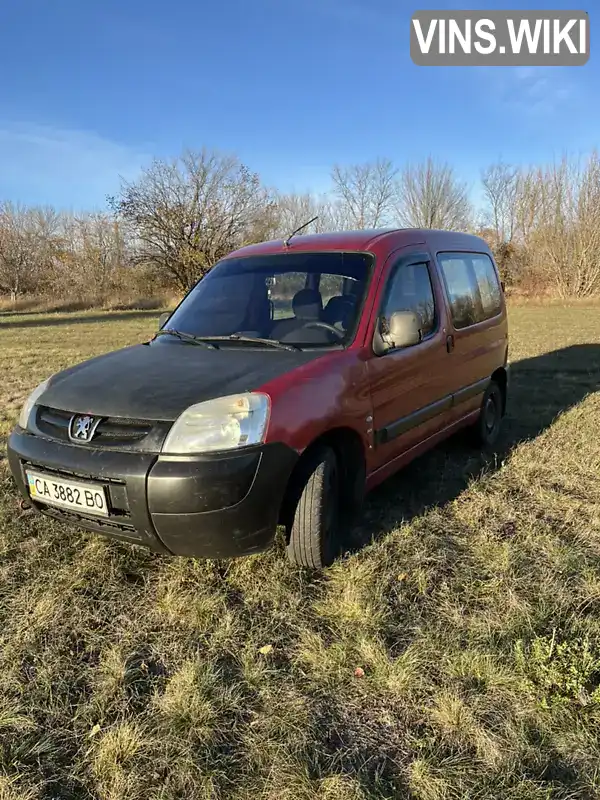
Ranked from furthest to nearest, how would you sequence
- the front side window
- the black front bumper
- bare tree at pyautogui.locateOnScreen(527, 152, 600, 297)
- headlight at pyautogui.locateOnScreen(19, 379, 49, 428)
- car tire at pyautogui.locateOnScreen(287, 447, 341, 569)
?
bare tree at pyautogui.locateOnScreen(527, 152, 600, 297) → the front side window → headlight at pyautogui.locateOnScreen(19, 379, 49, 428) → car tire at pyautogui.locateOnScreen(287, 447, 341, 569) → the black front bumper

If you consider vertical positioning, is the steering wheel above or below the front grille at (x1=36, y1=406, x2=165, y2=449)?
above

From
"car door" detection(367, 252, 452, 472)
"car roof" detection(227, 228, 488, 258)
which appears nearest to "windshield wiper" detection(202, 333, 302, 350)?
"car door" detection(367, 252, 452, 472)

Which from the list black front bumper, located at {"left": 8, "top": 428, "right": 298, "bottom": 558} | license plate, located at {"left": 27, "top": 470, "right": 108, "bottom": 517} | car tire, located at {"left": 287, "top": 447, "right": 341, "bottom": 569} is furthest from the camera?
car tire, located at {"left": 287, "top": 447, "right": 341, "bottom": 569}

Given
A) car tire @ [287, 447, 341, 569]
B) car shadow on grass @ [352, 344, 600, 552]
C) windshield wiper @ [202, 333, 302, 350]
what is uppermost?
windshield wiper @ [202, 333, 302, 350]

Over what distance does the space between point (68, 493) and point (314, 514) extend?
1.17 metres

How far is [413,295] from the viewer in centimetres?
380

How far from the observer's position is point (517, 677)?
2133 mm

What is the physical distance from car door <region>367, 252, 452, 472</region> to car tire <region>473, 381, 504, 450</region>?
3.15 ft

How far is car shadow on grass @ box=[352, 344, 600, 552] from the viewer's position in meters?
3.72

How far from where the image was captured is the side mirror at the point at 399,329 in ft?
10.5

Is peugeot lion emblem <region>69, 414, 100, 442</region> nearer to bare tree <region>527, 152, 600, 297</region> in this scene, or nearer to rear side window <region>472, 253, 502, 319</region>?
rear side window <region>472, 253, 502, 319</region>

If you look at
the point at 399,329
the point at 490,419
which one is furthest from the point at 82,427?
the point at 490,419

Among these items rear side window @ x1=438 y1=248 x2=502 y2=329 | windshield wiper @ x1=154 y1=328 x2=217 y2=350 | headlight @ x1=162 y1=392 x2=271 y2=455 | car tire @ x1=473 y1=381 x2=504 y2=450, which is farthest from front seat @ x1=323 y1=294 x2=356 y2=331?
car tire @ x1=473 y1=381 x2=504 y2=450

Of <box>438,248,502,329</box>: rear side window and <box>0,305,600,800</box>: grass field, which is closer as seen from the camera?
<box>0,305,600,800</box>: grass field
